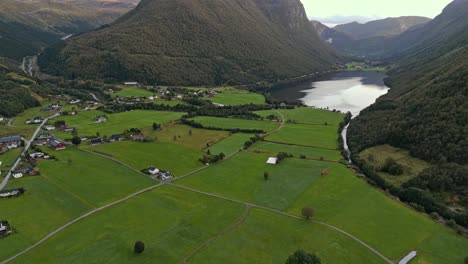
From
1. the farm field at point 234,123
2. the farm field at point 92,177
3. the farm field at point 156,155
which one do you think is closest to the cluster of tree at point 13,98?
the farm field at point 92,177

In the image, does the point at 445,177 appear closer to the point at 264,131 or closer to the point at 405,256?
the point at 405,256

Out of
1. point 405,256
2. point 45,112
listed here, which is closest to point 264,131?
A: point 405,256

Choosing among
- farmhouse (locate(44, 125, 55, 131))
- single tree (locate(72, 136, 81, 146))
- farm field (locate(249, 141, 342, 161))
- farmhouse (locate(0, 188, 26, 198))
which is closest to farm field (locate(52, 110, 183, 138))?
farmhouse (locate(44, 125, 55, 131))

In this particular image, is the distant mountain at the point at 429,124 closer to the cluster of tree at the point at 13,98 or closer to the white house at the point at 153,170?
the white house at the point at 153,170

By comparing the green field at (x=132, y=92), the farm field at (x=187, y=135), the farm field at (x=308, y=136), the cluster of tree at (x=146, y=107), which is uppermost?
the farm field at (x=308, y=136)

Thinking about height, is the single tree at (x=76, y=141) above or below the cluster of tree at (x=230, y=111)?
above

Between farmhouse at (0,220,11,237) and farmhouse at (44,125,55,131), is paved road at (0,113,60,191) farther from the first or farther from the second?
farmhouse at (0,220,11,237)
